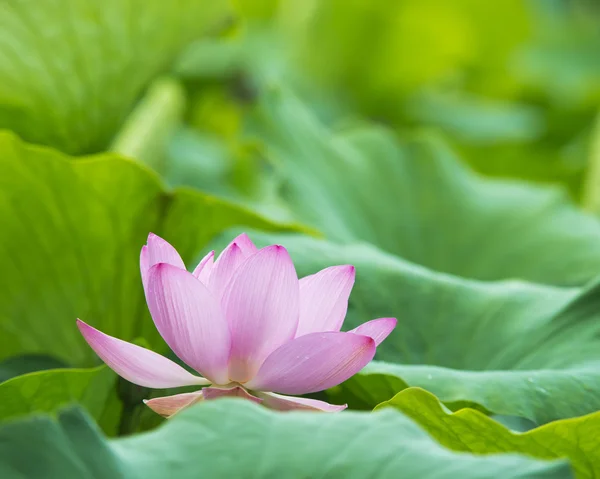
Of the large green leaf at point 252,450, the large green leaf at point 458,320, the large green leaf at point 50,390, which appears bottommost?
the large green leaf at point 50,390

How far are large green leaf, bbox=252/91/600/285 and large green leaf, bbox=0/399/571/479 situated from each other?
60 cm

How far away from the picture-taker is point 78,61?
1.01 meters

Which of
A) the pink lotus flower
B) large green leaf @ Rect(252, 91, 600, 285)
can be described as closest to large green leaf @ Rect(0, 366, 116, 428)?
the pink lotus flower

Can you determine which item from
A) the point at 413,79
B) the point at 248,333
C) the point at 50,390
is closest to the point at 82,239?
the point at 50,390

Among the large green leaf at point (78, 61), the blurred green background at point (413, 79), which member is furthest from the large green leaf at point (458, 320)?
the blurred green background at point (413, 79)

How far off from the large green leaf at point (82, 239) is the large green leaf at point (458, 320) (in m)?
0.11

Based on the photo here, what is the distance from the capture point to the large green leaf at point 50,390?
0.56 meters

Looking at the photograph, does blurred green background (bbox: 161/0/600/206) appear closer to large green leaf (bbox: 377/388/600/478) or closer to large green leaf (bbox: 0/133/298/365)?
large green leaf (bbox: 0/133/298/365)

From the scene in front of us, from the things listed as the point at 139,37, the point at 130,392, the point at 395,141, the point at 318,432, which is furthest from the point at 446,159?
the point at 318,432

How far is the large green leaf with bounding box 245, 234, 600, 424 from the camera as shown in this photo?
68 centimetres

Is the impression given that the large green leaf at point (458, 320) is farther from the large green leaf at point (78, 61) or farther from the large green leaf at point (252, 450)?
the large green leaf at point (78, 61)

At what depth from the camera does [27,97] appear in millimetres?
973

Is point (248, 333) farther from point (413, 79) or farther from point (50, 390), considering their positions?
point (413, 79)

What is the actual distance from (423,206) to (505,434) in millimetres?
684
